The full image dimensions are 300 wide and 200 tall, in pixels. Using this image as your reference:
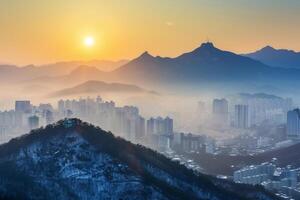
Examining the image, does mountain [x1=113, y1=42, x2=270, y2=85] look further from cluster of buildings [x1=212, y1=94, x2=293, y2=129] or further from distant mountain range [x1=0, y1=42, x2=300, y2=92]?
cluster of buildings [x1=212, y1=94, x2=293, y2=129]

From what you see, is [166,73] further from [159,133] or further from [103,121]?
[159,133]

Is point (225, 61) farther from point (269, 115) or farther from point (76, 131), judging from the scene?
point (76, 131)

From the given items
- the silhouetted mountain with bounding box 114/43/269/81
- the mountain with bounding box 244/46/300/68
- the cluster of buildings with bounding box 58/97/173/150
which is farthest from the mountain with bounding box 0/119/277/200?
the mountain with bounding box 244/46/300/68

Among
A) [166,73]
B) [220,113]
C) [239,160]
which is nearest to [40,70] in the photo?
[166,73]

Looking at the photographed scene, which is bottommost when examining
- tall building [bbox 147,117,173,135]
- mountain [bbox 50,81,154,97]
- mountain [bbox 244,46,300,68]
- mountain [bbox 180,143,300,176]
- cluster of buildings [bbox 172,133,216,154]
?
mountain [bbox 180,143,300,176]

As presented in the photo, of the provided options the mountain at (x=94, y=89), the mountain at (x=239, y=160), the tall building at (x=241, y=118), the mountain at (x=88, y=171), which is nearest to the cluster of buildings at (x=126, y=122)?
the mountain at (x=239, y=160)

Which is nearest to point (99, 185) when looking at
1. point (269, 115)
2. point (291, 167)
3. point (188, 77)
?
point (291, 167)
